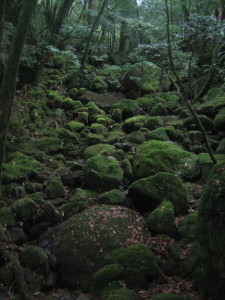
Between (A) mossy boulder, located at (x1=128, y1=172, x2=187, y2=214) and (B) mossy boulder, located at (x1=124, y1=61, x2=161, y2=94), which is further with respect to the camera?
(B) mossy boulder, located at (x1=124, y1=61, x2=161, y2=94)

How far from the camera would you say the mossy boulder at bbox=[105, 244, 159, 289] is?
4.77 metres

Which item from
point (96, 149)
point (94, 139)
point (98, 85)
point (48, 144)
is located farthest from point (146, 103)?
point (48, 144)

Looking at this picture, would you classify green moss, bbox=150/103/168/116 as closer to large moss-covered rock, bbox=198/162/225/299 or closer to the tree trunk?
the tree trunk

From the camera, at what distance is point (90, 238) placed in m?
5.92

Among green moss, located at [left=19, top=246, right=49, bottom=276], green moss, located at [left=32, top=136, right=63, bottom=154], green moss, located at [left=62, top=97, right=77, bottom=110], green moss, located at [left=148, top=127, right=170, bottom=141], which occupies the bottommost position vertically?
green moss, located at [left=19, top=246, right=49, bottom=276]

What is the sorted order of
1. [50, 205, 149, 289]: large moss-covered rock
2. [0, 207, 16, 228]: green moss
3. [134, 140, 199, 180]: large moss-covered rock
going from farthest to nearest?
1. [134, 140, 199, 180]: large moss-covered rock
2. [0, 207, 16, 228]: green moss
3. [50, 205, 149, 289]: large moss-covered rock

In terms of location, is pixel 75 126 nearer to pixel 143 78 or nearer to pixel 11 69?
pixel 11 69

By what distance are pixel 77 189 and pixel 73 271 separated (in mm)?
2432

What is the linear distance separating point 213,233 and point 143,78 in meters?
13.1

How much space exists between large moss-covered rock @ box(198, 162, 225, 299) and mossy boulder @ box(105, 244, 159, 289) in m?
1.12

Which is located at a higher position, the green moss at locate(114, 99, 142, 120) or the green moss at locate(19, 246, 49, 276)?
the green moss at locate(114, 99, 142, 120)

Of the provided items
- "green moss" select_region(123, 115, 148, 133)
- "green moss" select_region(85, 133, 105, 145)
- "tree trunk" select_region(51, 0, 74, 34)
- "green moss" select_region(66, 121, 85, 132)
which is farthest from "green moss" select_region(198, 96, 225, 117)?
"tree trunk" select_region(51, 0, 74, 34)

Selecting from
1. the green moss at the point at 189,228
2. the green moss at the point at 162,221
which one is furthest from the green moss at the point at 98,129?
the green moss at the point at 189,228

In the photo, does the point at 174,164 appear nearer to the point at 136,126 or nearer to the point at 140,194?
the point at 140,194
